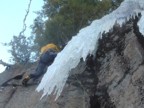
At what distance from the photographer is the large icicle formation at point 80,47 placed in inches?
339

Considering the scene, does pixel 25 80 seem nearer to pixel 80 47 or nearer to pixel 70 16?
pixel 80 47

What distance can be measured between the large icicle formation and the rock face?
175 mm

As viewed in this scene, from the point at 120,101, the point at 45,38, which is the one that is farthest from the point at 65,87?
the point at 45,38

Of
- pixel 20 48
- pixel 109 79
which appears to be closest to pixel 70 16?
pixel 20 48

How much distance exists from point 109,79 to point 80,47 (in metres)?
1.44

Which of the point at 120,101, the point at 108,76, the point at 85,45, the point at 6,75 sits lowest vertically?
the point at 120,101

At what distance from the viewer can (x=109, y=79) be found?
7715 millimetres

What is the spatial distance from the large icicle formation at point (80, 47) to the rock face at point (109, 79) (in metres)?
0.18

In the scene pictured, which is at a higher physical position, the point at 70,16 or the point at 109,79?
the point at 70,16

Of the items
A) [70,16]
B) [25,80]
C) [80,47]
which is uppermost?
[70,16]

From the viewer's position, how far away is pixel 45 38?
14.0 m

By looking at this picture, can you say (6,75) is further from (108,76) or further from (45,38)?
(108,76)

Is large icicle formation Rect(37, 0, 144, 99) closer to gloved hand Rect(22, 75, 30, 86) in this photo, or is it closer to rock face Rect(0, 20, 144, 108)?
rock face Rect(0, 20, 144, 108)

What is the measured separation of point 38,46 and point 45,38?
0.93m
